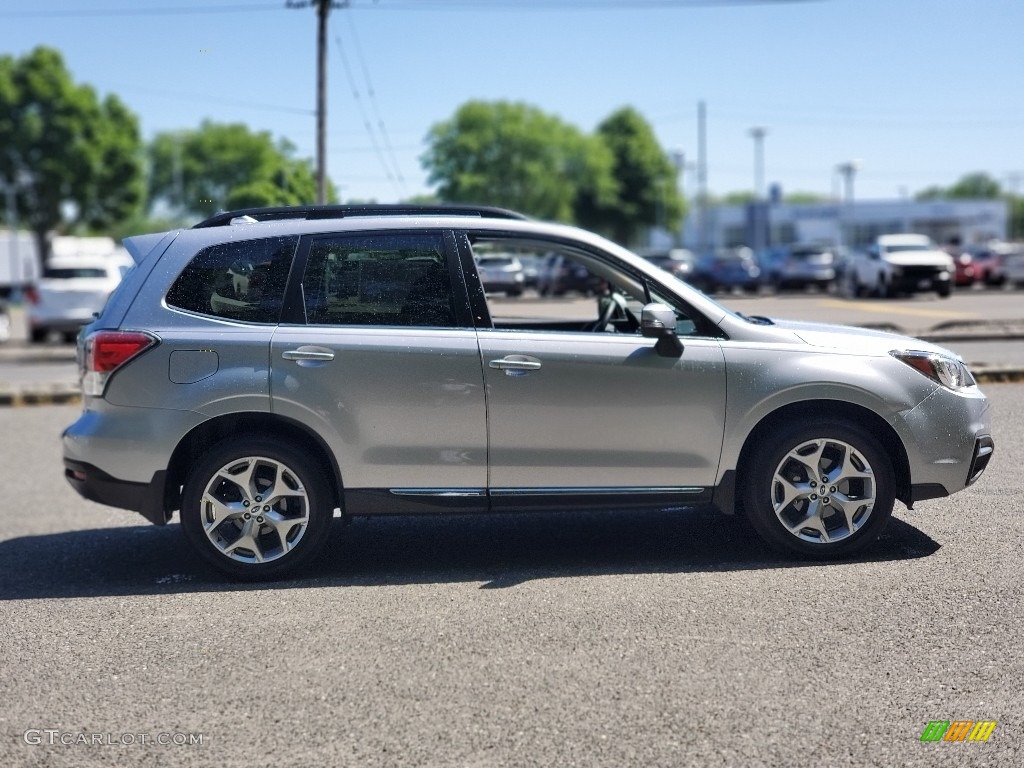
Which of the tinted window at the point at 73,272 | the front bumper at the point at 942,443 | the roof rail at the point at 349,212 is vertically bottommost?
the front bumper at the point at 942,443

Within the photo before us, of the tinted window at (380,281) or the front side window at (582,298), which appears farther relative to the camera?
the front side window at (582,298)

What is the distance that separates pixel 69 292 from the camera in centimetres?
2523

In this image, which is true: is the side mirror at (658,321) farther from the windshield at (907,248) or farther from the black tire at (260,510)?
the windshield at (907,248)

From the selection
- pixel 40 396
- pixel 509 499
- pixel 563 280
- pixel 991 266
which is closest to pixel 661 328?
pixel 509 499

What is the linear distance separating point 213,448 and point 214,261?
0.92 metres

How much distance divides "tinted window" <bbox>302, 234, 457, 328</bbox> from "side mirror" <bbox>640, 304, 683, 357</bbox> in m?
0.92

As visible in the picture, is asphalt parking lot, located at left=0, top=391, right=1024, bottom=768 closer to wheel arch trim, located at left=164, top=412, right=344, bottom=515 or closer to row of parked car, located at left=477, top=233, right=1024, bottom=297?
wheel arch trim, located at left=164, top=412, right=344, bottom=515

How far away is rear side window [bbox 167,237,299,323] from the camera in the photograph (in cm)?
571

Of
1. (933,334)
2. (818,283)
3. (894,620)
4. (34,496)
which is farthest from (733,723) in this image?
(818,283)

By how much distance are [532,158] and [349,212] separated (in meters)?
69.6

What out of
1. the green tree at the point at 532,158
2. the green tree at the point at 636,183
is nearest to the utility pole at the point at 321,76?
the green tree at the point at 532,158

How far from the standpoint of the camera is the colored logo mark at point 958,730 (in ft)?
11.8

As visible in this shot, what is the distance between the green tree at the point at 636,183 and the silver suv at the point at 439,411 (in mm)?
81099

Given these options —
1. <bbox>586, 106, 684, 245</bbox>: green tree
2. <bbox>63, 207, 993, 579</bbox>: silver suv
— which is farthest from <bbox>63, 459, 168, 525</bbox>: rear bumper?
<bbox>586, 106, 684, 245</bbox>: green tree
